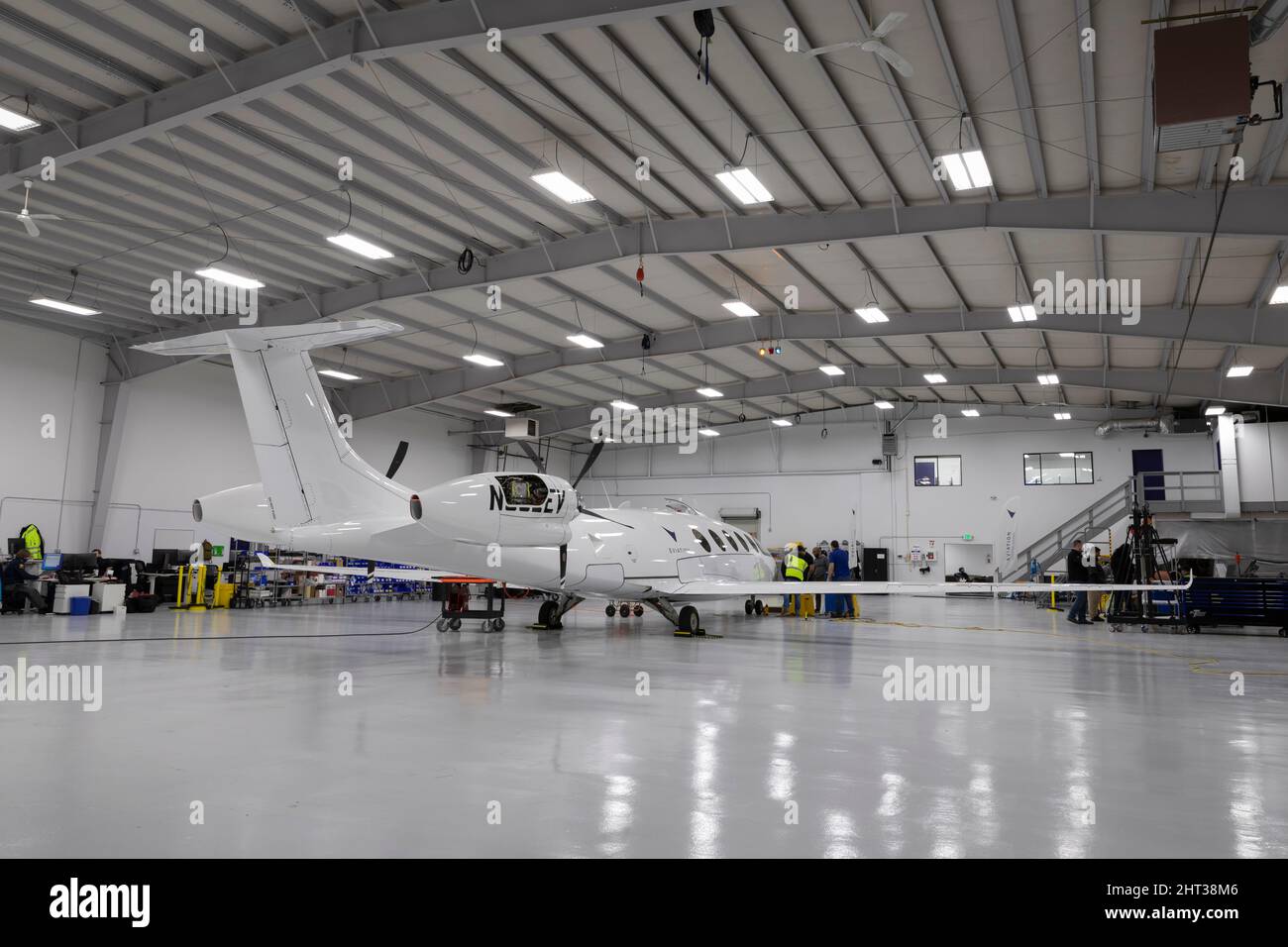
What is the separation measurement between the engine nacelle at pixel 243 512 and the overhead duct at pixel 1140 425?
31.3 m

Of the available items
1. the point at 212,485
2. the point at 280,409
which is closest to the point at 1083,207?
the point at 280,409

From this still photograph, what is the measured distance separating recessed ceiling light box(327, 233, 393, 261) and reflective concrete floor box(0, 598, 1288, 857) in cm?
863

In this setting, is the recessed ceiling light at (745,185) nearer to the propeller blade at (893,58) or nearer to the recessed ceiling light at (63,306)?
the propeller blade at (893,58)

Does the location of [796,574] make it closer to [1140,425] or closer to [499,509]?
[499,509]

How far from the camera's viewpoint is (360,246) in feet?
52.2

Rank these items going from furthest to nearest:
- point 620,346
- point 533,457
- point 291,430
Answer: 1. point 620,346
2. point 533,457
3. point 291,430

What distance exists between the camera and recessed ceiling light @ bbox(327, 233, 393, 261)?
15.4 metres

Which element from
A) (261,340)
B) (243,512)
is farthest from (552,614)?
(261,340)

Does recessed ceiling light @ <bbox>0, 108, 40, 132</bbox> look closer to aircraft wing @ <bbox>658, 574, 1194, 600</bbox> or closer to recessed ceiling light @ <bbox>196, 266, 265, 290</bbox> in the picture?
recessed ceiling light @ <bbox>196, 266, 265, 290</bbox>

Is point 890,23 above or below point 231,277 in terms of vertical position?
below

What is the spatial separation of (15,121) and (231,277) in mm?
6134

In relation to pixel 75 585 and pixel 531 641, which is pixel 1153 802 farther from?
pixel 75 585

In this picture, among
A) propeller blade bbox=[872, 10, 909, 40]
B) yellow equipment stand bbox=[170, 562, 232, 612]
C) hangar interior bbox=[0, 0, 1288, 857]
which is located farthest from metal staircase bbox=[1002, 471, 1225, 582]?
yellow equipment stand bbox=[170, 562, 232, 612]
